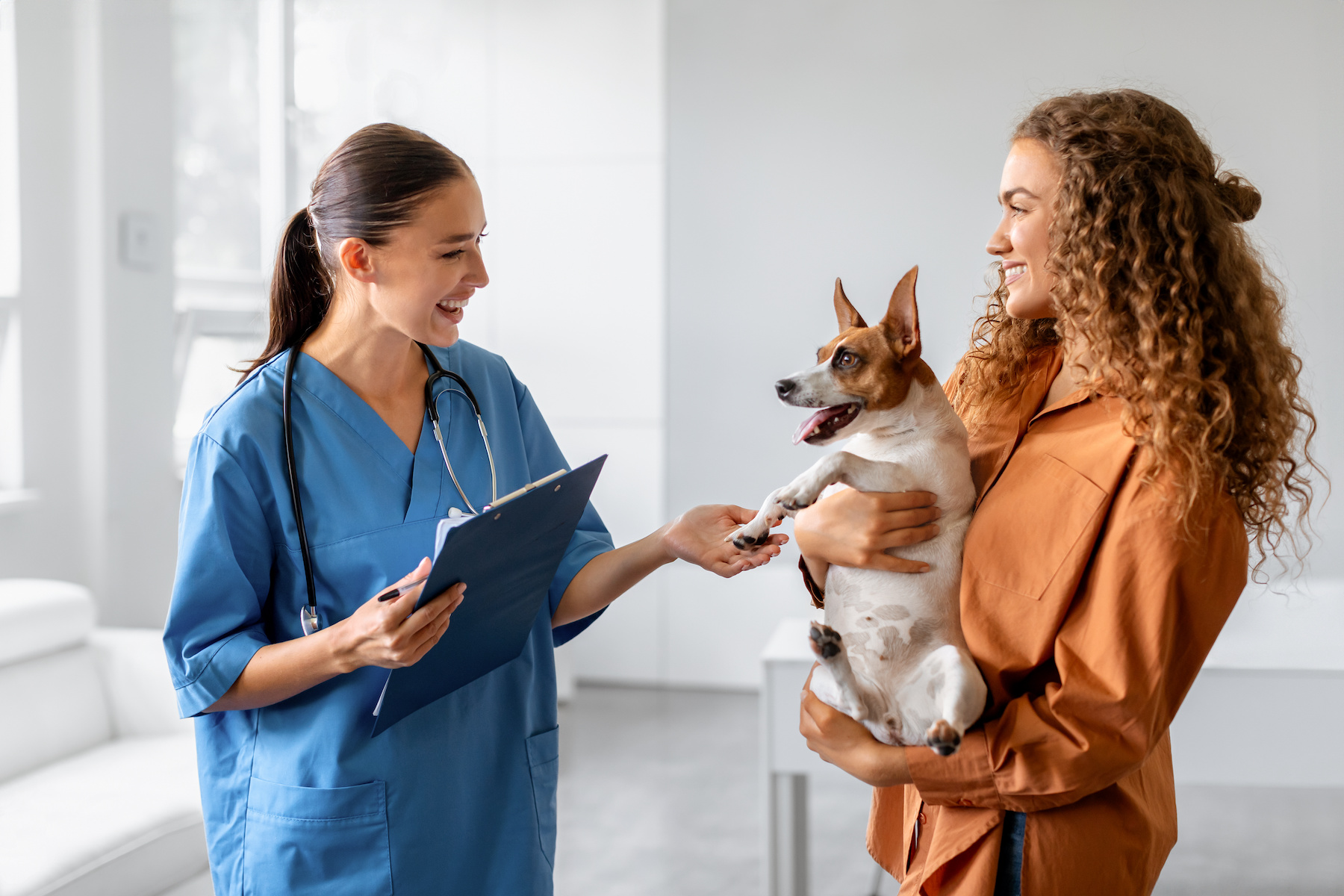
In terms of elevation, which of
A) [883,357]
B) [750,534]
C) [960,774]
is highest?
[883,357]

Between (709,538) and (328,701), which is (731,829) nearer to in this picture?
(709,538)

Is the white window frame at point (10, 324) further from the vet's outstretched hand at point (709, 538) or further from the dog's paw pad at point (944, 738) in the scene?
the dog's paw pad at point (944, 738)

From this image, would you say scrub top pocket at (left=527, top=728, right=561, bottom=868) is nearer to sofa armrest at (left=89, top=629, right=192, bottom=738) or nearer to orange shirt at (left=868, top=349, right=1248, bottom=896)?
orange shirt at (left=868, top=349, right=1248, bottom=896)

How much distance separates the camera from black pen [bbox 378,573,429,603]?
110 cm

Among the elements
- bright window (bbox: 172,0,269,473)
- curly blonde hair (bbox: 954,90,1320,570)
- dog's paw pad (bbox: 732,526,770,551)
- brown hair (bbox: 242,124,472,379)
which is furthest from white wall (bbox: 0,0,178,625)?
curly blonde hair (bbox: 954,90,1320,570)

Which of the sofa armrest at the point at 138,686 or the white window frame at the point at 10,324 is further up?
the white window frame at the point at 10,324

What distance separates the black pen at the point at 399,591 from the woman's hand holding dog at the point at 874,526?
1.54 ft

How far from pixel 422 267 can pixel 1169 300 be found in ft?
→ 2.95

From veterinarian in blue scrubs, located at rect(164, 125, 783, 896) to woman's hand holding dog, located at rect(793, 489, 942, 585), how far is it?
0.40 feet

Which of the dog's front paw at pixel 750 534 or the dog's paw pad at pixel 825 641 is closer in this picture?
the dog's paw pad at pixel 825 641

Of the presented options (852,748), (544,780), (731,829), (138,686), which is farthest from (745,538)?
(138,686)

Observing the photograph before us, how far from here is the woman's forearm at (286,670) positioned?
1.14 metres

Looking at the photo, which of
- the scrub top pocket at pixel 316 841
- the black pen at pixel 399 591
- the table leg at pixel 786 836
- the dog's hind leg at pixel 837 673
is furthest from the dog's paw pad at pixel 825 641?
the table leg at pixel 786 836

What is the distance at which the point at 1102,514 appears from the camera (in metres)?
1.05
